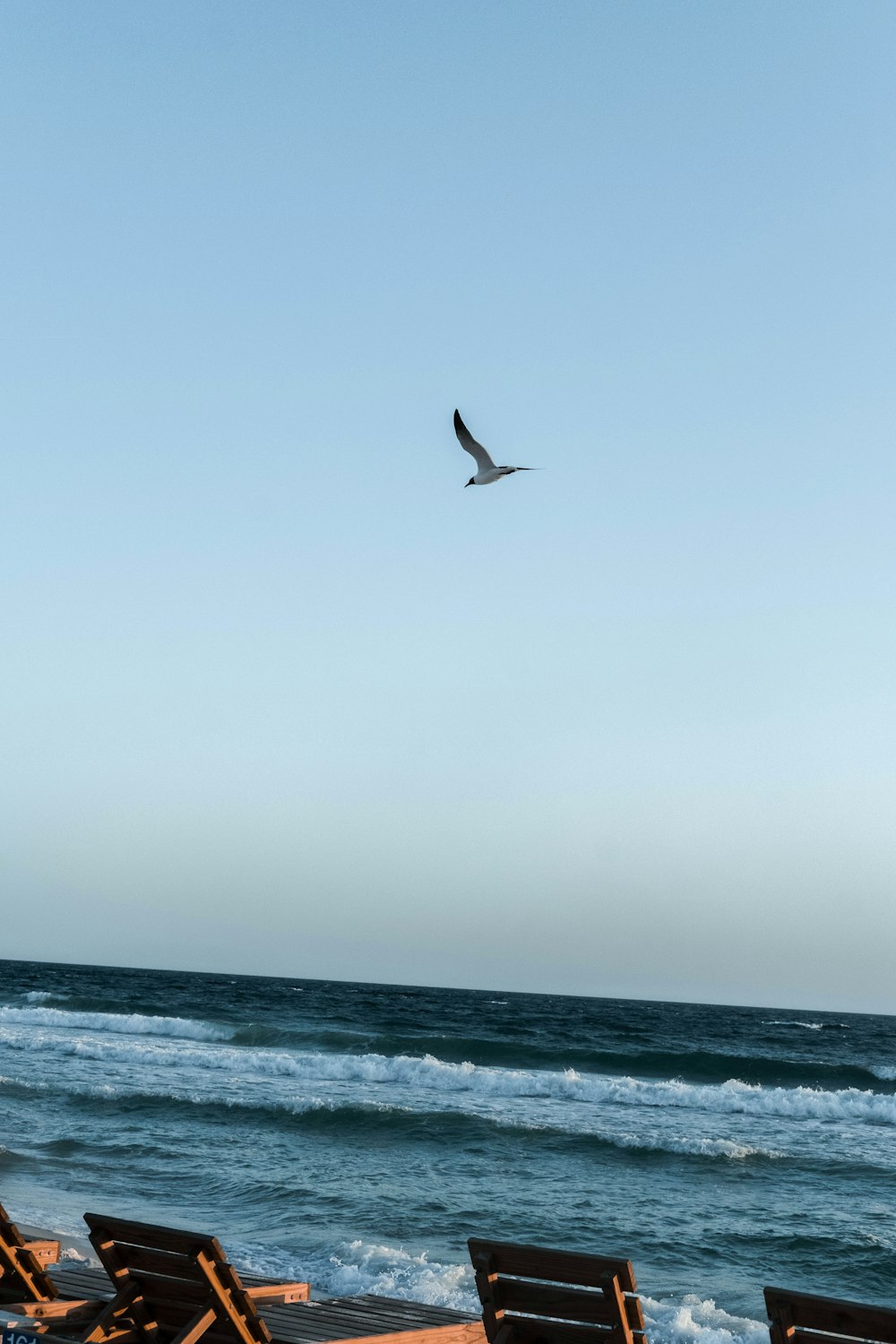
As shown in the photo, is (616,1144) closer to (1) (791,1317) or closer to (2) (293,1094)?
(2) (293,1094)

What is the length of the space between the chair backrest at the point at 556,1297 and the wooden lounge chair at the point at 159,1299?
1212 millimetres

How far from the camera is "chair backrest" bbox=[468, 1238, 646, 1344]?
5113mm

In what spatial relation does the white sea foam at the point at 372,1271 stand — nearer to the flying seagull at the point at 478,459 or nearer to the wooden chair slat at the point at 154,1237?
the wooden chair slat at the point at 154,1237

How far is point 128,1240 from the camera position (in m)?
6.01

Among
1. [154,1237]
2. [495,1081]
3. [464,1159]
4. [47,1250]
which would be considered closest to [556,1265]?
[154,1237]

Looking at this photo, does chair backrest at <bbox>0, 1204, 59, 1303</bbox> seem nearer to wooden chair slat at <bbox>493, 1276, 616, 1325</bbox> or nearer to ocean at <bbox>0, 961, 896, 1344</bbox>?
wooden chair slat at <bbox>493, 1276, 616, 1325</bbox>

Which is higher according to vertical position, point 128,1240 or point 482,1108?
point 128,1240

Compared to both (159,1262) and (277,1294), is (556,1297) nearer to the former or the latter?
(159,1262)

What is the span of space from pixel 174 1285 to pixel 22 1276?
3.92ft

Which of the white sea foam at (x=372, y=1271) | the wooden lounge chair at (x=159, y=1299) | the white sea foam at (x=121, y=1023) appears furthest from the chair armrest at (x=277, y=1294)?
the white sea foam at (x=121, y=1023)

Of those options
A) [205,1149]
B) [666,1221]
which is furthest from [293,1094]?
[666,1221]

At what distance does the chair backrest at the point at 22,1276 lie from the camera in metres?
6.63

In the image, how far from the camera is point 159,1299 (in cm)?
610

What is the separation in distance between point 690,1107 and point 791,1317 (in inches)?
902
